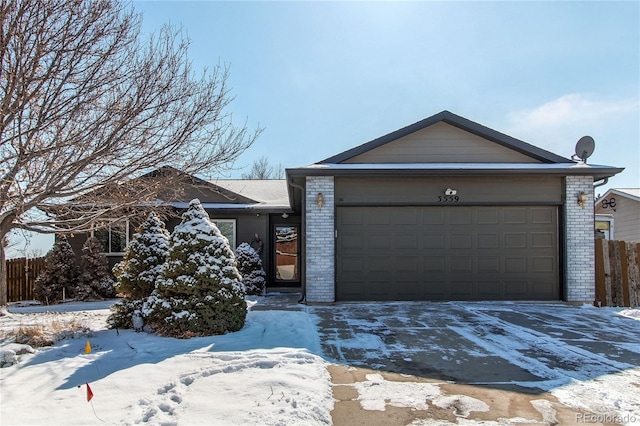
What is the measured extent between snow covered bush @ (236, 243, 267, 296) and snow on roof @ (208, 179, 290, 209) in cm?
174

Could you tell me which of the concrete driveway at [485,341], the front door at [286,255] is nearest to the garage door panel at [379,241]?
the concrete driveway at [485,341]

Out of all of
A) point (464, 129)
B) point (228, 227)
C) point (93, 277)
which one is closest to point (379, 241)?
point (464, 129)

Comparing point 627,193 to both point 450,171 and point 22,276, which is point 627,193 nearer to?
point 450,171

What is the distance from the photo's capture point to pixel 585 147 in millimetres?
9648

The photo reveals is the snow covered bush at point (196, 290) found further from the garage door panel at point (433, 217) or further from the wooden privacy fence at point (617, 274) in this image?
the wooden privacy fence at point (617, 274)

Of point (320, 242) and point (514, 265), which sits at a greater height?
point (320, 242)

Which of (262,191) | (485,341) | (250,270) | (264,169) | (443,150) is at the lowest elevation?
(485,341)

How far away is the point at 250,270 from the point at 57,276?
215 inches

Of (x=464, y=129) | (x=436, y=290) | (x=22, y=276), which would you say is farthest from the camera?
(x=22, y=276)

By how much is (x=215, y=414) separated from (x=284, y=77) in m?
8.85

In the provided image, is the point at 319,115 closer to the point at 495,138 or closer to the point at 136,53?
the point at 495,138

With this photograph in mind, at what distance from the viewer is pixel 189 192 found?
1343 cm

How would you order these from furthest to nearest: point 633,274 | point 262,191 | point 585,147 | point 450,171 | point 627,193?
point 627,193 < point 262,191 < point 585,147 < point 633,274 < point 450,171

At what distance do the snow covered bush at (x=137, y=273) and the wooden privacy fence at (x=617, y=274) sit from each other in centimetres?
953
